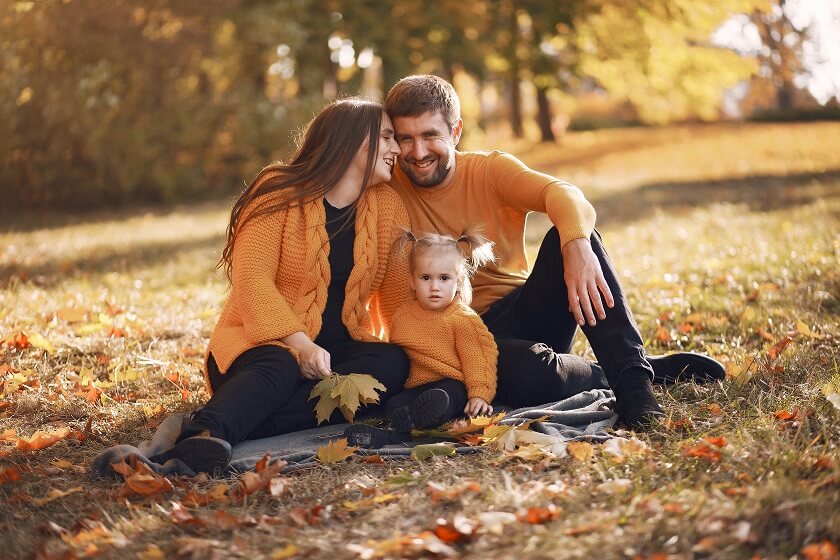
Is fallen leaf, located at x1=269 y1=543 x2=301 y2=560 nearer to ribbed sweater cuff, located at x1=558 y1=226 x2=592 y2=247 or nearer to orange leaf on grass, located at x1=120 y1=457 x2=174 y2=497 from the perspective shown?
orange leaf on grass, located at x1=120 y1=457 x2=174 y2=497

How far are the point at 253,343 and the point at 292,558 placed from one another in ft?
4.36

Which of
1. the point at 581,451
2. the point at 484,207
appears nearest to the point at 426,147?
the point at 484,207

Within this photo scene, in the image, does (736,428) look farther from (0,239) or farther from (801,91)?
(801,91)

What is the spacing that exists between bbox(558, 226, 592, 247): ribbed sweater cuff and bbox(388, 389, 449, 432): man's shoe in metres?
0.83

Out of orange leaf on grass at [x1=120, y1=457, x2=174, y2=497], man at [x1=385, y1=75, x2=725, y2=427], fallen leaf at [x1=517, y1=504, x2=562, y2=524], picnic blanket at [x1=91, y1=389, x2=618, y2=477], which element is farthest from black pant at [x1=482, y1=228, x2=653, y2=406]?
orange leaf on grass at [x1=120, y1=457, x2=174, y2=497]

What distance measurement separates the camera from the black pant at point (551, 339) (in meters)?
3.75

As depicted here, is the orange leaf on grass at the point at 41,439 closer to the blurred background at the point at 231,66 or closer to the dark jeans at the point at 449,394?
the dark jeans at the point at 449,394

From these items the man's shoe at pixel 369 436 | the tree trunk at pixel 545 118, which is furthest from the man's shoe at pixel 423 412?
the tree trunk at pixel 545 118

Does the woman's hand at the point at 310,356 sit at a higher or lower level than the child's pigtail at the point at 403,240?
lower

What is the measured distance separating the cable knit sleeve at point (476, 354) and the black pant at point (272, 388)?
0.28 m

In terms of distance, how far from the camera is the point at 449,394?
3.78m

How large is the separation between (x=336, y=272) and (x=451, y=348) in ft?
2.02

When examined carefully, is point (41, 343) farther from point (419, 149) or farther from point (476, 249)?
point (476, 249)

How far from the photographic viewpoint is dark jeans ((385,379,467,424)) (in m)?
3.77
